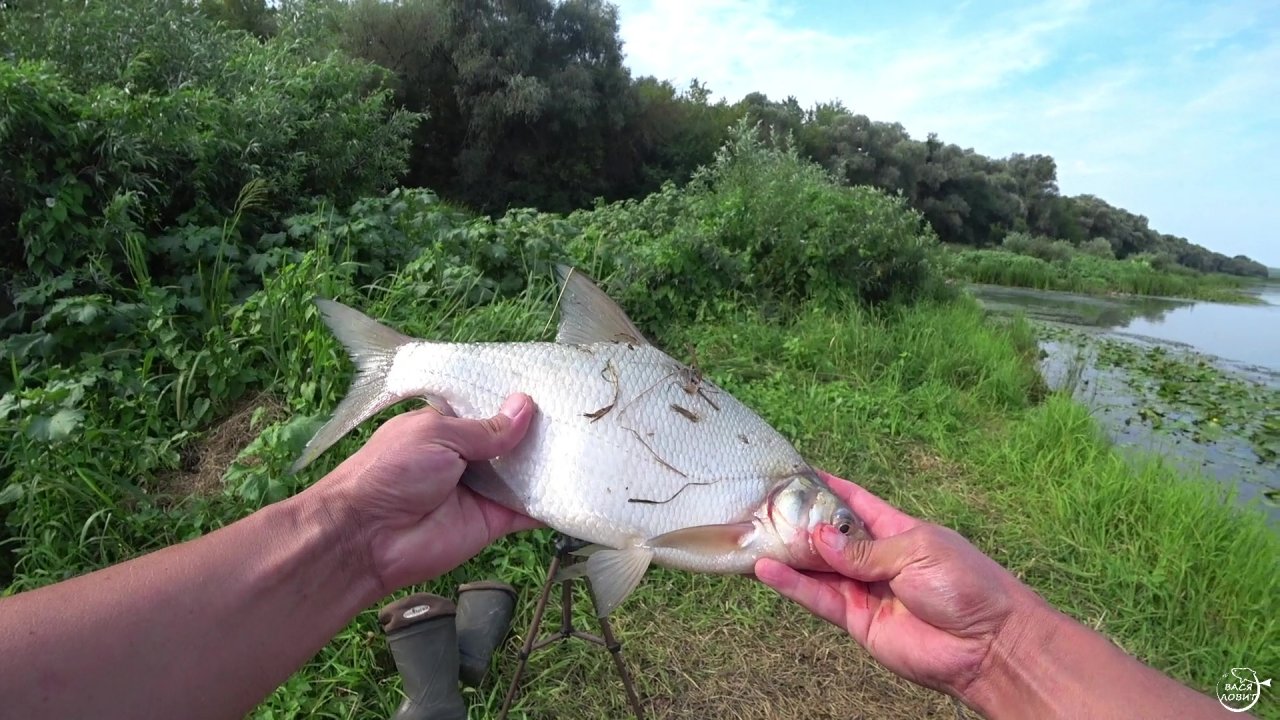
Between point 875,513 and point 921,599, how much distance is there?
0.41 metres

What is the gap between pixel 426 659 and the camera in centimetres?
224

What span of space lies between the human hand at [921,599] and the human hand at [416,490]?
2.51 feet

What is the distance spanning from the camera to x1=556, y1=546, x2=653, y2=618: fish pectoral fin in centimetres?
160

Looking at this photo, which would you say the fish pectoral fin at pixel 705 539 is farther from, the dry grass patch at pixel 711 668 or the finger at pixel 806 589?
the dry grass patch at pixel 711 668

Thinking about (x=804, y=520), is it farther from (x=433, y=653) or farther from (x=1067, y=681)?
(x=433, y=653)

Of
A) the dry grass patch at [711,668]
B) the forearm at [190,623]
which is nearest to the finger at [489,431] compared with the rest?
the forearm at [190,623]

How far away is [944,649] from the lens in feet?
5.15

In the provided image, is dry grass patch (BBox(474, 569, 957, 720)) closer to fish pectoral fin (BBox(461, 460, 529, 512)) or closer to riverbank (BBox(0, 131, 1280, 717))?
riverbank (BBox(0, 131, 1280, 717))

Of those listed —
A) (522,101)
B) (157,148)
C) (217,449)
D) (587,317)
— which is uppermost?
(522,101)

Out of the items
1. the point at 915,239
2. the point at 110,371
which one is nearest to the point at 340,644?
the point at 110,371

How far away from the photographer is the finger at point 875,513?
6.22 ft

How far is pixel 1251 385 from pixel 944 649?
9570 mm

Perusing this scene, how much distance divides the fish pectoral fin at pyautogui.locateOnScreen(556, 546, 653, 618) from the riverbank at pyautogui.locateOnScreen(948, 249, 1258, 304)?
18224 millimetres

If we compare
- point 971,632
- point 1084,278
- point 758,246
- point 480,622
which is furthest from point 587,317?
point 1084,278
